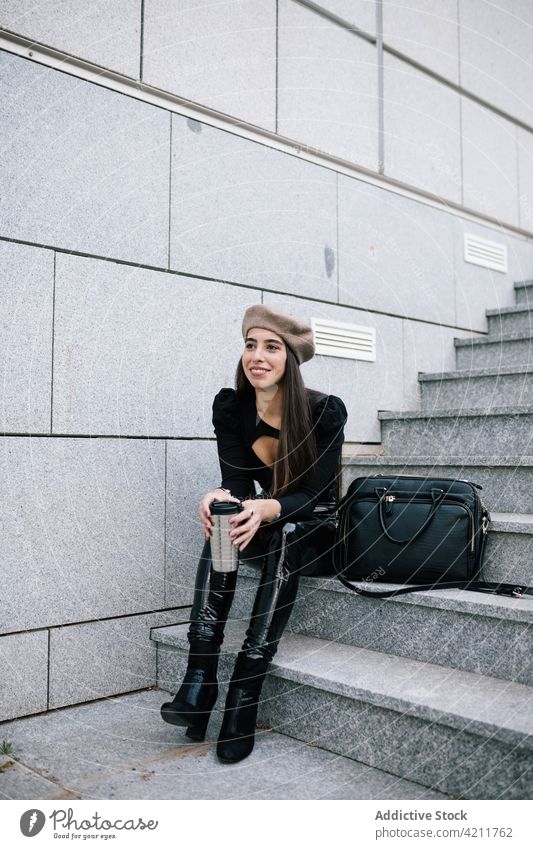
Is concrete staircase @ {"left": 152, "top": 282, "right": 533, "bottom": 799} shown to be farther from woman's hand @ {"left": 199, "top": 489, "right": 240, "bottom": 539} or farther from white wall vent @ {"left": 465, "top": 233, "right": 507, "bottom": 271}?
white wall vent @ {"left": 465, "top": 233, "right": 507, "bottom": 271}

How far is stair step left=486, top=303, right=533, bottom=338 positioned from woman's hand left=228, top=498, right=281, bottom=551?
7.78 feet

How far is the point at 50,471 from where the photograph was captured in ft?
8.21

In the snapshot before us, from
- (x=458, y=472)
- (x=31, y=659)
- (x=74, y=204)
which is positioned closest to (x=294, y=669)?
(x=31, y=659)

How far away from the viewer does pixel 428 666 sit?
2141 millimetres

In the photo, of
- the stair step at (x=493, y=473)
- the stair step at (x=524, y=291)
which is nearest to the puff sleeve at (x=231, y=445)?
the stair step at (x=493, y=473)

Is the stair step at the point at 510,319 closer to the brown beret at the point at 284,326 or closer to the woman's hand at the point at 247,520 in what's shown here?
the brown beret at the point at 284,326

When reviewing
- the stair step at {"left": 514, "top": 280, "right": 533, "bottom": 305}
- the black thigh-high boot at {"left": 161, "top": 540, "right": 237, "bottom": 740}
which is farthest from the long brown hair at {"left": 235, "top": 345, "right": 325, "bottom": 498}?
the stair step at {"left": 514, "top": 280, "right": 533, "bottom": 305}

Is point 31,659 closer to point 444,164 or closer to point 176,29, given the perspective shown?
point 176,29

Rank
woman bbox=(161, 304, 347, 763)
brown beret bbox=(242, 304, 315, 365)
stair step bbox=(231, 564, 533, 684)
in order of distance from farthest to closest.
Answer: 1. brown beret bbox=(242, 304, 315, 365)
2. woman bbox=(161, 304, 347, 763)
3. stair step bbox=(231, 564, 533, 684)

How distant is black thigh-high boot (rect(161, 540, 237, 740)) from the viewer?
2094 millimetres

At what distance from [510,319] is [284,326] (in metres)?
2.26

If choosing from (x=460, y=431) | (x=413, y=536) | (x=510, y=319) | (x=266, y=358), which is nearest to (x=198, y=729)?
(x=413, y=536)

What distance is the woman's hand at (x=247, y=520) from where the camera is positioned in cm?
212

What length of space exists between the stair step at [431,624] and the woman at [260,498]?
277 millimetres
